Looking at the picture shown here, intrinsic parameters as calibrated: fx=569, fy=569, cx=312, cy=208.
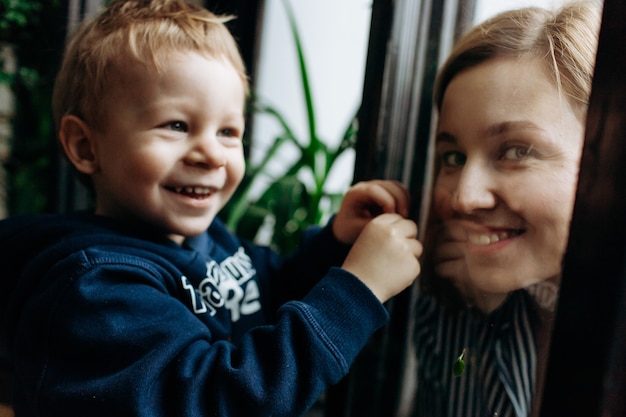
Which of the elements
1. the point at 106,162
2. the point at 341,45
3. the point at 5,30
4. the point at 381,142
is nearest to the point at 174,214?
the point at 106,162

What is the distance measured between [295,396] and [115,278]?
0.87 ft

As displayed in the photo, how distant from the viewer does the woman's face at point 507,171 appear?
0.57 metres

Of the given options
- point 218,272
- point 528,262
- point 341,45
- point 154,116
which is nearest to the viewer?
point 528,262

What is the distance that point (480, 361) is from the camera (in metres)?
0.67

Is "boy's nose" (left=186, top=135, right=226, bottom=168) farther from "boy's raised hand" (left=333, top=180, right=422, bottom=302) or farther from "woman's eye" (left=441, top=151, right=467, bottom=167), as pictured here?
"woman's eye" (left=441, top=151, right=467, bottom=167)

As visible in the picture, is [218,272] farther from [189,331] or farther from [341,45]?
[341,45]

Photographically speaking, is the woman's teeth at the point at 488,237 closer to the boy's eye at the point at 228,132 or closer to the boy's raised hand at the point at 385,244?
the boy's raised hand at the point at 385,244

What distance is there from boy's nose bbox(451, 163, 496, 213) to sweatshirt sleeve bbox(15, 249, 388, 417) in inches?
6.3

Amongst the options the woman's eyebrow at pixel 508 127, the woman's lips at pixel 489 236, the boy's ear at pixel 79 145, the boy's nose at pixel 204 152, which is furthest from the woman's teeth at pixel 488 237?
the boy's ear at pixel 79 145

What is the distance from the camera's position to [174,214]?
32.4 inches

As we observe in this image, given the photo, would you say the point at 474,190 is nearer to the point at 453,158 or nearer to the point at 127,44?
the point at 453,158

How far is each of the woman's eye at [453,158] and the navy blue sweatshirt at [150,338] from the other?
0.67 ft

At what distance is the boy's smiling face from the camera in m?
0.79

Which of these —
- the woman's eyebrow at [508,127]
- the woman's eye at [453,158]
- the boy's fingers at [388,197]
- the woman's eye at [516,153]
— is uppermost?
the woman's eyebrow at [508,127]
